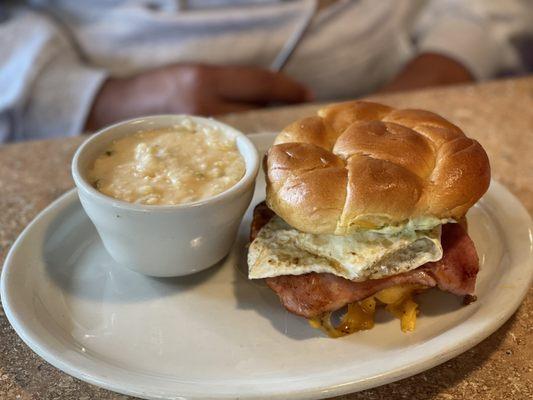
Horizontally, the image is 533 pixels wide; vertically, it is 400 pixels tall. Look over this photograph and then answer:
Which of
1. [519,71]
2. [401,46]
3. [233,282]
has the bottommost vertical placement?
[519,71]

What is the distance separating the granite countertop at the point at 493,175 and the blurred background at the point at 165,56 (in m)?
0.22

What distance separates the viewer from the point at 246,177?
754mm

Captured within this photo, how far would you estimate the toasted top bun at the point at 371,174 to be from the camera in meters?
0.66

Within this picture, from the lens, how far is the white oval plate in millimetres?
607

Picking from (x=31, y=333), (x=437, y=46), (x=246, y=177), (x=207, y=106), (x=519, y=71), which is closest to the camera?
(x=31, y=333)

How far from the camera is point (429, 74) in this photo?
1702 mm

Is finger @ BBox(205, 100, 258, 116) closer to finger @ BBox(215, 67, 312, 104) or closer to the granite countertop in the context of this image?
finger @ BBox(215, 67, 312, 104)

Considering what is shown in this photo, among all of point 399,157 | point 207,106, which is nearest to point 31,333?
point 399,157

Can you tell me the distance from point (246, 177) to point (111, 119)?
0.90 meters

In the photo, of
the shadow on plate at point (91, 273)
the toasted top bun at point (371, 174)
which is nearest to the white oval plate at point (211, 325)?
the shadow on plate at point (91, 273)

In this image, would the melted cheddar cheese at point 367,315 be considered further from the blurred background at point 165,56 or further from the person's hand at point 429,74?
the person's hand at point 429,74

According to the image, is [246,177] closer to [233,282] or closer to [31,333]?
[233,282]

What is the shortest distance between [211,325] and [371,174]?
0.26 m

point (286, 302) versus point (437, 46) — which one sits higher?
point (286, 302)
